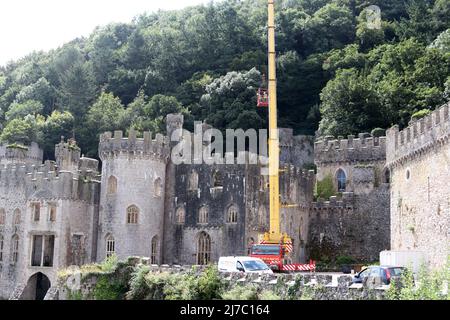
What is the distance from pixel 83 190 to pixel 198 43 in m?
43.1

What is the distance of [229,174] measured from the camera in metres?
48.2

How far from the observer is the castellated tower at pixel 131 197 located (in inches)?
1794

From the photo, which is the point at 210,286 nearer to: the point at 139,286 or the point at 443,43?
the point at 139,286

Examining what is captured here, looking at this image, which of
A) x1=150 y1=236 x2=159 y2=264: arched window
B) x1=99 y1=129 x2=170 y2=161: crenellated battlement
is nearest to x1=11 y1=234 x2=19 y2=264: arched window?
x1=99 y1=129 x2=170 y2=161: crenellated battlement

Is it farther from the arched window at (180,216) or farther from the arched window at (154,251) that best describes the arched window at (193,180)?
the arched window at (154,251)

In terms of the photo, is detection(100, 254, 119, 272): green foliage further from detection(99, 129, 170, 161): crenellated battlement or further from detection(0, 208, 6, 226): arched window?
detection(0, 208, 6, 226): arched window

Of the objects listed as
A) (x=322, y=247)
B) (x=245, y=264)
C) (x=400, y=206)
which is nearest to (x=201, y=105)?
(x=322, y=247)

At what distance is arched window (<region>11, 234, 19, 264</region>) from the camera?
49853 millimetres

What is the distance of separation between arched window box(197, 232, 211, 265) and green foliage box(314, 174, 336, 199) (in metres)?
11.2

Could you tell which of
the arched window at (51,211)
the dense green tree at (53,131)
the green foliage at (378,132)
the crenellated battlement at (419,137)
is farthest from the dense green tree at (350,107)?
the dense green tree at (53,131)

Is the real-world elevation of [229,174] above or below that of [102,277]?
above

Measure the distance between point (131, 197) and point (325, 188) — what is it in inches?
659

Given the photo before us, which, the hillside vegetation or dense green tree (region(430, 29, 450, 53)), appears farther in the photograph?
dense green tree (region(430, 29, 450, 53))

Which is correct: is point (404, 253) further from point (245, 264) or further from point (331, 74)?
point (331, 74)
